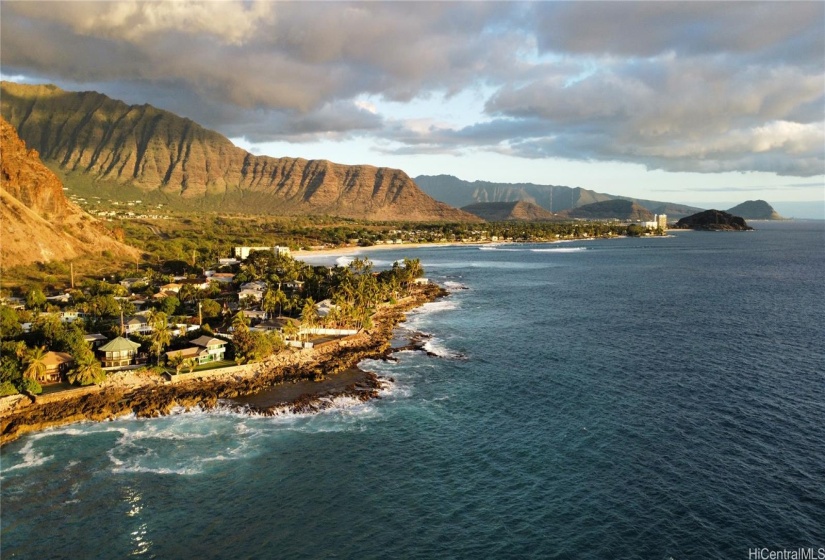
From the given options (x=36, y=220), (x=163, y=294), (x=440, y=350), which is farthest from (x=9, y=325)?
(x=36, y=220)

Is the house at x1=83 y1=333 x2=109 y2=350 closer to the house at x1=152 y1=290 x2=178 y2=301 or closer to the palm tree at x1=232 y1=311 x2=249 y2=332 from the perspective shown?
the palm tree at x1=232 y1=311 x2=249 y2=332

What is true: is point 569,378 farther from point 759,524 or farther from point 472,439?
point 759,524

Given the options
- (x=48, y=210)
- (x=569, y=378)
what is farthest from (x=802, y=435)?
(x=48, y=210)

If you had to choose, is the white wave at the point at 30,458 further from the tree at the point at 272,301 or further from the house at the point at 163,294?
the house at the point at 163,294

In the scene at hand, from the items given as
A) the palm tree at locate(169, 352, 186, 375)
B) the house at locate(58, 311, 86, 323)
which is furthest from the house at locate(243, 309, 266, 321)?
the house at locate(58, 311, 86, 323)

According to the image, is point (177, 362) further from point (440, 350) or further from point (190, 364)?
point (440, 350)

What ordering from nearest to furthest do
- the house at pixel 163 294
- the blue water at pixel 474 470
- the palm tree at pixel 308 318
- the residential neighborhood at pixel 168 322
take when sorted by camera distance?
the blue water at pixel 474 470 → the residential neighborhood at pixel 168 322 → the palm tree at pixel 308 318 → the house at pixel 163 294

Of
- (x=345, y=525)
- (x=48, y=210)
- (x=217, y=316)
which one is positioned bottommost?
(x=345, y=525)

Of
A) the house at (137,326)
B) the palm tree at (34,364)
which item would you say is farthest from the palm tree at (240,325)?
the palm tree at (34,364)
